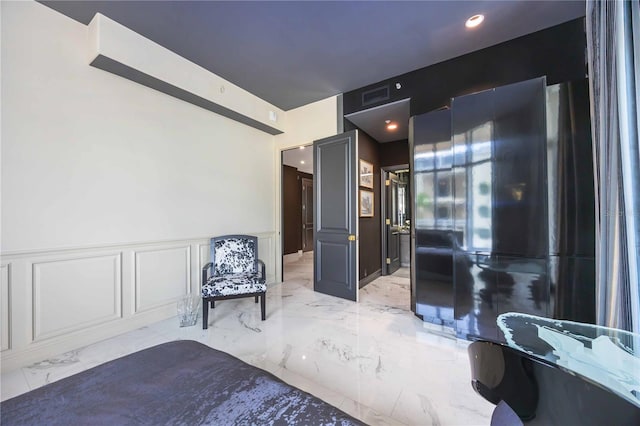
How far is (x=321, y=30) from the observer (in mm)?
2459

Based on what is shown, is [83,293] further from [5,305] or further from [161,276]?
[161,276]

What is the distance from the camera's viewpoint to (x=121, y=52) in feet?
7.72

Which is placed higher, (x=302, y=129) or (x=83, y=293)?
(x=302, y=129)

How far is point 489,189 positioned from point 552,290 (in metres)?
0.97

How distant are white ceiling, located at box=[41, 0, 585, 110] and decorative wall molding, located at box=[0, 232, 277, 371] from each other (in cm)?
223

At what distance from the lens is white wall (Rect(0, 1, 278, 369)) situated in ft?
6.61

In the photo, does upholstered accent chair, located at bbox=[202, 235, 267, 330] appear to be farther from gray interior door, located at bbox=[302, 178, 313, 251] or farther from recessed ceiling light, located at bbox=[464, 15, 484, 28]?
gray interior door, located at bbox=[302, 178, 313, 251]

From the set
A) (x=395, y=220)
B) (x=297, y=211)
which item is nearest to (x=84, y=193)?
(x=395, y=220)

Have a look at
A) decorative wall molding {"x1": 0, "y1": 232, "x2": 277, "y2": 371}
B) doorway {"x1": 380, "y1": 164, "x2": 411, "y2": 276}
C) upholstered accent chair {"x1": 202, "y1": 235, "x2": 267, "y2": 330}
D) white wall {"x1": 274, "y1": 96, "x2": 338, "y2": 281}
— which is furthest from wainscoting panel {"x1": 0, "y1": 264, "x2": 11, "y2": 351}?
doorway {"x1": 380, "y1": 164, "x2": 411, "y2": 276}

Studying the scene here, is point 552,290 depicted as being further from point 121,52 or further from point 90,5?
point 90,5

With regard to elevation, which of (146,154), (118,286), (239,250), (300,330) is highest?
(146,154)

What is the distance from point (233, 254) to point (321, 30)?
2.83m

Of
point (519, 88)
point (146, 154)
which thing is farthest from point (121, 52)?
point (519, 88)

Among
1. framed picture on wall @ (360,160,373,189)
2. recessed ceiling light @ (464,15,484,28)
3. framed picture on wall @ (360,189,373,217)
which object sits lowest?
framed picture on wall @ (360,189,373,217)
